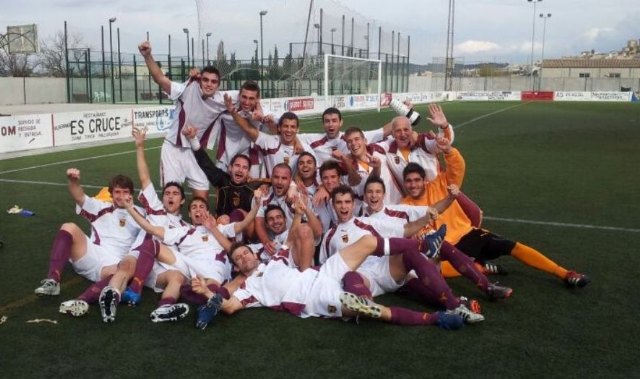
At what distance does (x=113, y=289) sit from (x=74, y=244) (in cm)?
83

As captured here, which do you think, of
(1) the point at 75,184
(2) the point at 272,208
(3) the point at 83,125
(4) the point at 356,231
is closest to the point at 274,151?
(2) the point at 272,208

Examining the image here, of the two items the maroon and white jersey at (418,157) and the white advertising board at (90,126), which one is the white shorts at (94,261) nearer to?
the maroon and white jersey at (418,157)

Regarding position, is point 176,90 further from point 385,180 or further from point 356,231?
point 356,231

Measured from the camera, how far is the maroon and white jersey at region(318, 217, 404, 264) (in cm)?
481

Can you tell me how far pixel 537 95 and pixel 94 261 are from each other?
53005mm

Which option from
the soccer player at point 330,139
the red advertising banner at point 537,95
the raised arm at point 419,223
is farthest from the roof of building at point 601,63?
the raised arm at point 419,223

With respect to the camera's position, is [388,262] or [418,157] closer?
[388,262]

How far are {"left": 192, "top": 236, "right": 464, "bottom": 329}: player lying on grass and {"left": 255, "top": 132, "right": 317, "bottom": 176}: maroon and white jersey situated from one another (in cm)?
169

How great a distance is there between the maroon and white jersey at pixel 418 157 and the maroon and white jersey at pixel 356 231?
1077 millimetres

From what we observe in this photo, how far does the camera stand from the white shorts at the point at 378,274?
184 inches

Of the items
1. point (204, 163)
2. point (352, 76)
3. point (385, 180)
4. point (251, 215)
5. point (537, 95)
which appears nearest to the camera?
point (251, 215)

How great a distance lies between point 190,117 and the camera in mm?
6559

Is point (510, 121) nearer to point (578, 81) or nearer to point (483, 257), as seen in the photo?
point (483, 257)

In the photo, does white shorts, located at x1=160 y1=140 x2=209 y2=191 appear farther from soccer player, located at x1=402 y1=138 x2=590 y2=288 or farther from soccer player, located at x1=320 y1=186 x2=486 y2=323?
soccer player, located at x1=402 y1=138 x2=590 y2=288
